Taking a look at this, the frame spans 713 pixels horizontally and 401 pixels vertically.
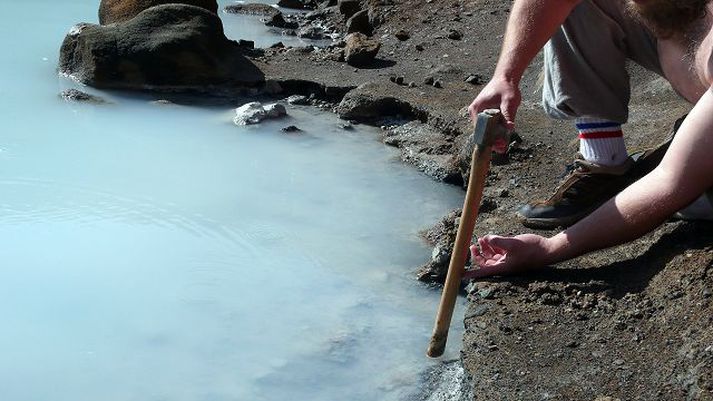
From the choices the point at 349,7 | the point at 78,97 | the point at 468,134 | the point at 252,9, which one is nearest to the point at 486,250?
the point at 468,134

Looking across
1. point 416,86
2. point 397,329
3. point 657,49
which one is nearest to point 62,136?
point 416,86

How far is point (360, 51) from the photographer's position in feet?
21.8

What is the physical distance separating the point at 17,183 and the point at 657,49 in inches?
114

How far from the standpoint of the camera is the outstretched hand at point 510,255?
3129 mm

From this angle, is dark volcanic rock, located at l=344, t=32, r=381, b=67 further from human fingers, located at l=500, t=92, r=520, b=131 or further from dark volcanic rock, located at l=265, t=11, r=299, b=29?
human fingers, located at l=500, t=92, r=520, b=131

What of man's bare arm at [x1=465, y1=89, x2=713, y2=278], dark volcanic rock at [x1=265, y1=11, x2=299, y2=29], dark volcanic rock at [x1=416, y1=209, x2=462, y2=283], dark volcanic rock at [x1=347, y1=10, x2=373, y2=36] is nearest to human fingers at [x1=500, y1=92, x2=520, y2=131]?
man's bare arm at [x1=465, y1=89, x2=713, y2=278]

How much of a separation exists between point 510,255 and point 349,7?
553 centimetres

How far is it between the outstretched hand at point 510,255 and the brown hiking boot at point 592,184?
406mm

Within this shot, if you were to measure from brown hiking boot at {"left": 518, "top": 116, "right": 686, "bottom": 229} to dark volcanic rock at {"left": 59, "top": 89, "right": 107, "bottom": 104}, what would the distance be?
10.9 ft

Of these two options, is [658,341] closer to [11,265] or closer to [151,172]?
[11,265]

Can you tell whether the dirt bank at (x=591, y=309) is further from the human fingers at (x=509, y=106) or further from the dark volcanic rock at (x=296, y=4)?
the dark volcanic rock at (x=296, y=4)

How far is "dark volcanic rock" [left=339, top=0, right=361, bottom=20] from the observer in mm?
8375

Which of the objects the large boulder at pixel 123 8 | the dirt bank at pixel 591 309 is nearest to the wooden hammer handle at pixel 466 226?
the dirt bank at pixel 591 309

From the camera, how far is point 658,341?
2760 millimetres
